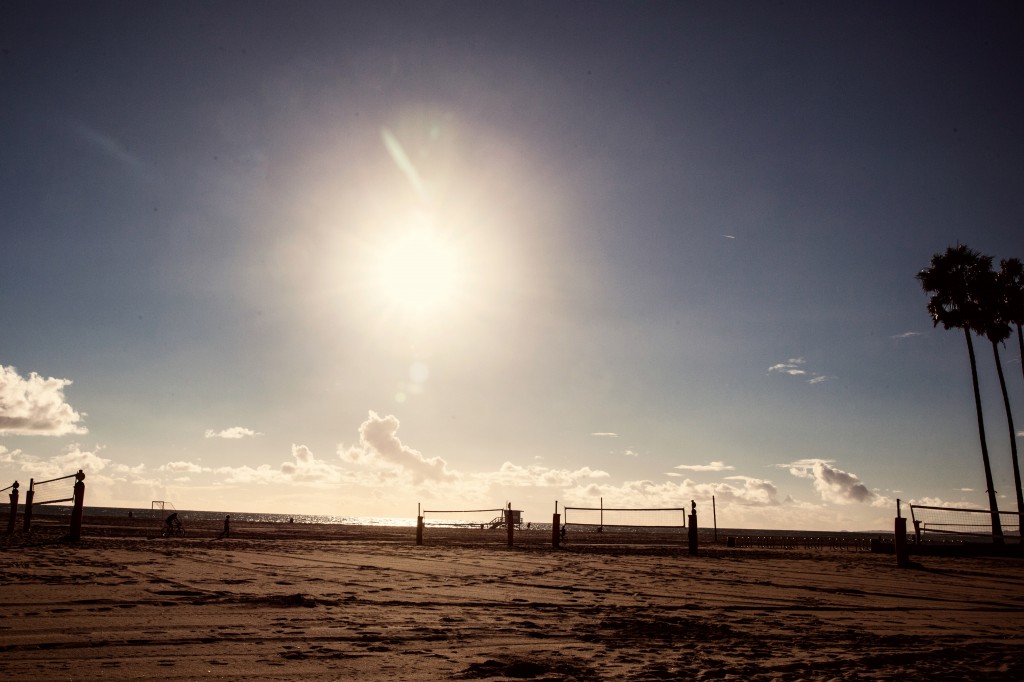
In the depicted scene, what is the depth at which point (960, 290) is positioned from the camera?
32531 mm

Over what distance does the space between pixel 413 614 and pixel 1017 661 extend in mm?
5405

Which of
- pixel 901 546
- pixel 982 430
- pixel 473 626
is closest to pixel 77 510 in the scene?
pixel 473 626

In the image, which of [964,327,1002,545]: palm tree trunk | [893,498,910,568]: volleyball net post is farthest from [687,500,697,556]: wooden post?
[964,327,1002,545]: palm tree trunk

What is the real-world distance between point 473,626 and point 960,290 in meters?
36.0

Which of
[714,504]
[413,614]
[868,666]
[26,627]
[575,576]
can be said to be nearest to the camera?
[868,666]

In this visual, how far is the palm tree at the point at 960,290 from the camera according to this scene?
3180 cm

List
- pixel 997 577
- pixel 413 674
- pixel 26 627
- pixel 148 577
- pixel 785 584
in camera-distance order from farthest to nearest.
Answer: pixel 997 577 → pixel 785 584 → pixel 148 577 → pixel 26 627 → pixel 413 674

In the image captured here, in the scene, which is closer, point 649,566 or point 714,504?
point 649,566

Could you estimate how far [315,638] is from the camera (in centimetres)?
532

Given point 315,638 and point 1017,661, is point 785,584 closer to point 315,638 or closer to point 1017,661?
point 1017,661

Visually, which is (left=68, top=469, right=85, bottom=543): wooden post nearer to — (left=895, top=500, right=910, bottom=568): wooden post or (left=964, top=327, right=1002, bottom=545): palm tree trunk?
(left=895, top=500, right=910, bottom=568): wooden post

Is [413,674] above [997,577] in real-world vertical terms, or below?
Answer: above

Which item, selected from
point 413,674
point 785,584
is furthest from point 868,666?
point 785,584

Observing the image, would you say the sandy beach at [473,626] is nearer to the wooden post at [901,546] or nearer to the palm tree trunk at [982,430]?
the wooden post at [901,546]
